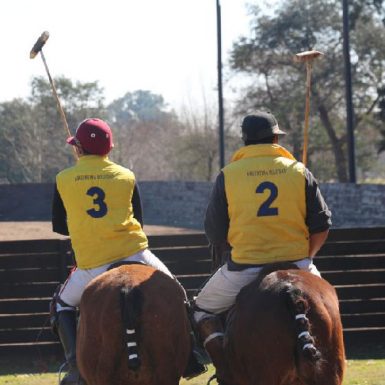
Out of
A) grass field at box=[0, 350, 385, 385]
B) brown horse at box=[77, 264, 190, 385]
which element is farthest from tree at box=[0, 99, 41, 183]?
brown horse at box=[77, 264, 190, 385]

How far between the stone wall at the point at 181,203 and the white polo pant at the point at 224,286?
16094mm

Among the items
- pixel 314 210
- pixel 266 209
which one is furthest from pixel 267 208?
pixel 314 210

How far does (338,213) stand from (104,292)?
19.9 m

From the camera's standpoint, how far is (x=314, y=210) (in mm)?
6863

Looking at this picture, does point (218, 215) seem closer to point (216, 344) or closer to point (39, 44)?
point (216, 344)

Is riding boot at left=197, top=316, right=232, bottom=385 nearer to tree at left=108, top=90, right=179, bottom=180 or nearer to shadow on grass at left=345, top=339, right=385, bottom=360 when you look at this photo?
shadow on grass at left=345, top=339, right=385, bottom=360

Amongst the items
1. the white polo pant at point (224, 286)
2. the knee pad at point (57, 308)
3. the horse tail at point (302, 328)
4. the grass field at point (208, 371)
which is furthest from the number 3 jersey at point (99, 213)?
the grass field at point (208, 371)

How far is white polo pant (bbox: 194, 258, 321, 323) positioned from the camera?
6805 mm

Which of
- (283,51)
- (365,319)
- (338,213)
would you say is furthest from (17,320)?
(283,51)

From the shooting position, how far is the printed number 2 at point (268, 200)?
672 cm

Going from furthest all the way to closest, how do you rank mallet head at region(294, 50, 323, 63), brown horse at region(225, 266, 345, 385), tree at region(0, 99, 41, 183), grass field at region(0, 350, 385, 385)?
tree at region(0, 99, 41, 183)
grass field at region(0, 350, 385, 385)
mallet head at region(294, 50, 323, 63)
brown horse at region(225, 266, 345, 385)

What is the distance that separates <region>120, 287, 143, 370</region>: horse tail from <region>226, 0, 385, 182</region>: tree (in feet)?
126

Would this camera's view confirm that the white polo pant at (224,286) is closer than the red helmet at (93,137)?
Yes

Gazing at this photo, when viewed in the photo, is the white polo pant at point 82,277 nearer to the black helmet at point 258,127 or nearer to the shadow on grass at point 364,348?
the black helmet at point 258,127
